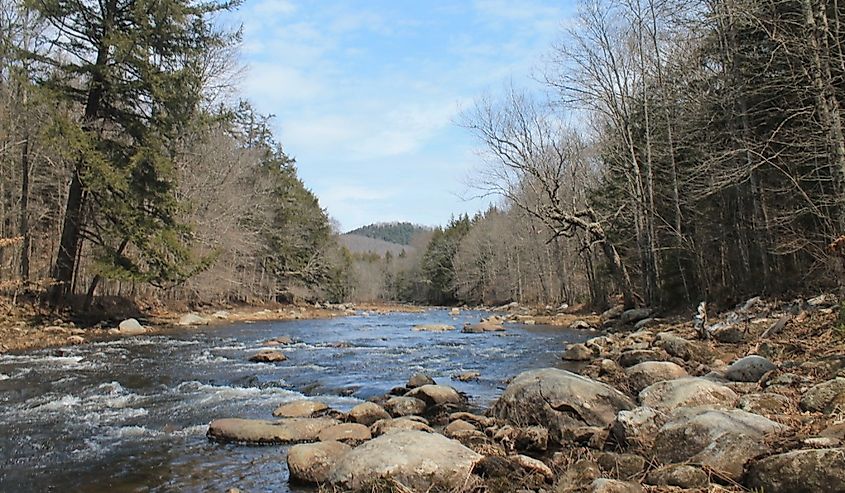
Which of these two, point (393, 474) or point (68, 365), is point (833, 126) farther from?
point (68, 365)

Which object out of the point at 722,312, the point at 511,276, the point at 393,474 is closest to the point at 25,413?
the point at 393,474

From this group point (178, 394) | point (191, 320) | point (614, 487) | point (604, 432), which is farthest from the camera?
point (191, 320)

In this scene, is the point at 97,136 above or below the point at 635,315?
above

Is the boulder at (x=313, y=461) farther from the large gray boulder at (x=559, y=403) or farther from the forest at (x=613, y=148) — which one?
the forest at (x=613, y=148)

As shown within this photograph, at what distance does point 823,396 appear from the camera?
545 centimetres

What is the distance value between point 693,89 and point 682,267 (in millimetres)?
5768

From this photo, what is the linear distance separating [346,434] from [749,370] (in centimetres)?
533

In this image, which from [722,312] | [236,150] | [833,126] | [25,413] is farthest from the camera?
[236,150]

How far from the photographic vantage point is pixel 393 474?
181 inches

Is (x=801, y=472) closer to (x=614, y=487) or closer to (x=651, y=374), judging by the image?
(x=614, y=487)

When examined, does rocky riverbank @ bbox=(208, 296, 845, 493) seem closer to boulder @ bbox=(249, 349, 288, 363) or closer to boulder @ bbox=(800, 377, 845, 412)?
boulder @ bbox=(800, 377, 845, 412)

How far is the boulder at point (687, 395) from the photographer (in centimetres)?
629

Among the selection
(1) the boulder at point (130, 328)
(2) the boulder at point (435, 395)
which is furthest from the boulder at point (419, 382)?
(1) the boulder at point (130, 328)

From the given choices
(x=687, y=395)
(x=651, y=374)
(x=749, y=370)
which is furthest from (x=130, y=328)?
(x=749, y=370)
